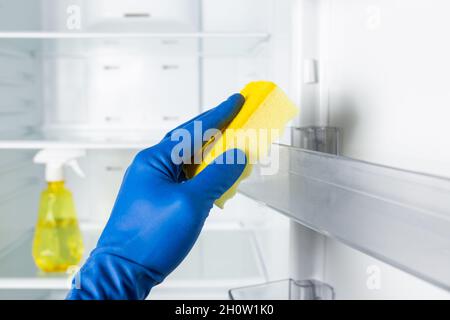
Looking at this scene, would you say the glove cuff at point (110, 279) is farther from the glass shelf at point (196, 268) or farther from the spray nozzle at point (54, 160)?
the spray nozzle at point (54, 160)

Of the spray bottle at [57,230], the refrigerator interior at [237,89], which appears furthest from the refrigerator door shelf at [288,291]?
the spray bottle at [57,230]

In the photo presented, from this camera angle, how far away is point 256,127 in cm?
68

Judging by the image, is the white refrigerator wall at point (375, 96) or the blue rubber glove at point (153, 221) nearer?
the white refrigerator wall at point (375, 96)

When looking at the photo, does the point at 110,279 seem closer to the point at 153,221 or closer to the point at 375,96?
the point at 153,221

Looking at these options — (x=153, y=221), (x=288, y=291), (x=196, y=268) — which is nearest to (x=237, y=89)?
(x=196, y=268)

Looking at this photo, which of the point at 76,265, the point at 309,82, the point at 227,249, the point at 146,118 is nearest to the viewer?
the point at 309,82

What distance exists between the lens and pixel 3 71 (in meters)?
1.29

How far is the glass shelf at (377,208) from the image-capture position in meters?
0.35

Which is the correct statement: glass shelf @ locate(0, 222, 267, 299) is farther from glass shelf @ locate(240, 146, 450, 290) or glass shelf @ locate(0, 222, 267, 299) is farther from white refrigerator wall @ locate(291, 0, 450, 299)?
glass shelf @ locate(240, 146, 450, 290)

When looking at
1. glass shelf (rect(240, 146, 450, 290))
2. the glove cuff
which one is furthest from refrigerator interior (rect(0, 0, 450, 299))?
the glove cuff

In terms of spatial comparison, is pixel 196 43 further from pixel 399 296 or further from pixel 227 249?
pixel 399 296

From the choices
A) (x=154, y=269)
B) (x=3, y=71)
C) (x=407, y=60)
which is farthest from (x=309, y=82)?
(x=3, y=71)

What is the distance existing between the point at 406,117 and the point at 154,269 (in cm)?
41

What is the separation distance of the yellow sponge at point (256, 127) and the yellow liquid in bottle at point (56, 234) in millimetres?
656
